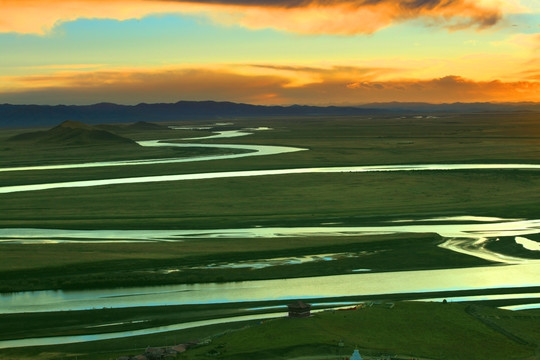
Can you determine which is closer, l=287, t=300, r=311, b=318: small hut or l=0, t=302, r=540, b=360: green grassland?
l=0, t=302, r=540, b=360: green grassland

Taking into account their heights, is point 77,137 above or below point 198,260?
above

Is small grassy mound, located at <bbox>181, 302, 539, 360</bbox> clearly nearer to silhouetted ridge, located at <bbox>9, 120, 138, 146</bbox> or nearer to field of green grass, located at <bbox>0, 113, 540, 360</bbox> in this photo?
field of green grass, located at <bbox>0, 113, 540, 360</bbox>

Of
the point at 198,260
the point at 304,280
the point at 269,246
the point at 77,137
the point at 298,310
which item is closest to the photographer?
the point at 298,310

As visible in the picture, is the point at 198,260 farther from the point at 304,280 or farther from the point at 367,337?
the point at 367,337

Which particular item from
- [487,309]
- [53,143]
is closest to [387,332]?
[487,309]

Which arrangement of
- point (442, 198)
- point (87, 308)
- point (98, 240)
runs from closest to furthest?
point (87, 308)
point (98, 240)
point (442, 198)

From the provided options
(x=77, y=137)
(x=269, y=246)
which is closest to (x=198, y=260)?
(x=269, y=246)

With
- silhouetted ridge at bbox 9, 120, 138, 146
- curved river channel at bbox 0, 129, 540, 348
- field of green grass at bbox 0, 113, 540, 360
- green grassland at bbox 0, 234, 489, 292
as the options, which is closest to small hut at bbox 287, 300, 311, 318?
field of green grass at bbox 0, 113, 540, 360

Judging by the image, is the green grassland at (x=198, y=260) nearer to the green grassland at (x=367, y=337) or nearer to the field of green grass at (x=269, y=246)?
the field of green grass at (x=269, y=246)

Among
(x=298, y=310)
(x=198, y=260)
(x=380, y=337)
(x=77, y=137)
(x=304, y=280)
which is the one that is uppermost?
(x=77, y=137)

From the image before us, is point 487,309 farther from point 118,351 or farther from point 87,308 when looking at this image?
point 87,308

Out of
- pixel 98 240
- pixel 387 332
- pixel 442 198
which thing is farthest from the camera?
pixel 442 198
